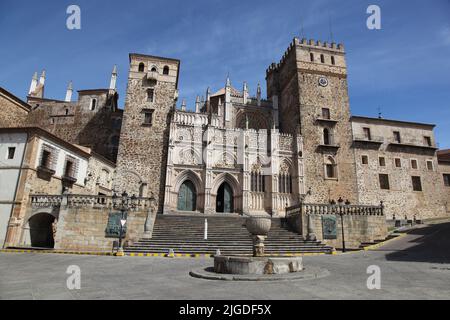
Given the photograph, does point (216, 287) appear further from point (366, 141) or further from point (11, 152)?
point (366, 141)

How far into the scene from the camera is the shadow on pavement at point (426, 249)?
37.6ft

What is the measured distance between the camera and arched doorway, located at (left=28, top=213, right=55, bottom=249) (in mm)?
19812

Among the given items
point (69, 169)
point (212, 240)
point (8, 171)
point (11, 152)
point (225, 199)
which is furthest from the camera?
point (225, 199)

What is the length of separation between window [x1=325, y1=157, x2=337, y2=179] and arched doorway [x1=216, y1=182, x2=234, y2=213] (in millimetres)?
10487

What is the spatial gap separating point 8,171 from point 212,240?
15524 millimetres

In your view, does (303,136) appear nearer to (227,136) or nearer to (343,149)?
(343,149)

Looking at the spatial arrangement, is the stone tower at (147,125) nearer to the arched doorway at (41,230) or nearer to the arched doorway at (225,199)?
the arched doorway at (225,199)

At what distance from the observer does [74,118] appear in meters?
33.6

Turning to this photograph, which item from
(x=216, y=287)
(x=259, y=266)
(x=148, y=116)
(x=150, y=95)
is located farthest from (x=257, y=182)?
(x=216, y=287)

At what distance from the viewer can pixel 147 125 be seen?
28453 millimetres

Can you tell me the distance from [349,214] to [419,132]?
19962mm

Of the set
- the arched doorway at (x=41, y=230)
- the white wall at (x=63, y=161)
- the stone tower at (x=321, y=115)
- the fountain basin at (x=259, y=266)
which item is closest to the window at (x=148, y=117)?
the white wall at (x=63, y=161)

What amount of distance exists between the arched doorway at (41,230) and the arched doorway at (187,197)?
34.3 ft
